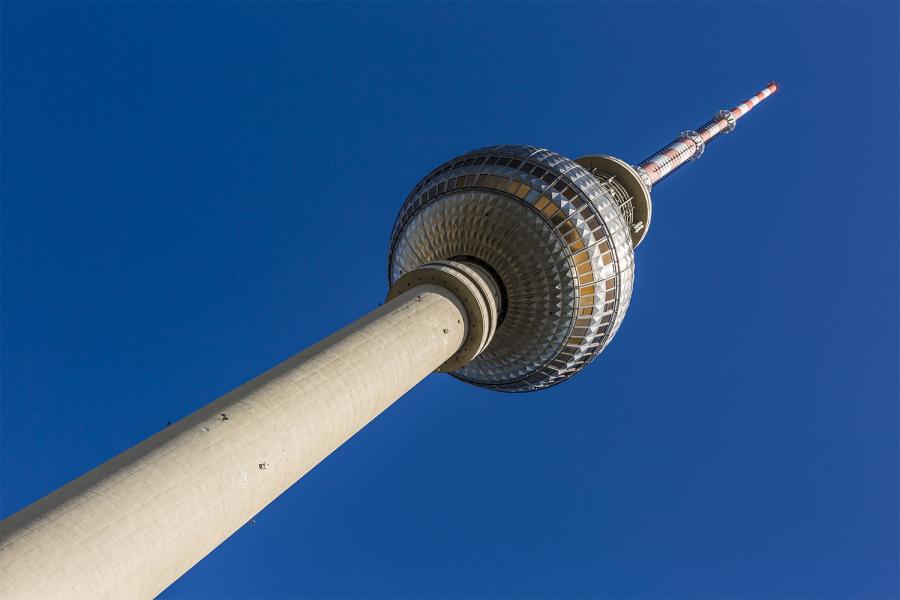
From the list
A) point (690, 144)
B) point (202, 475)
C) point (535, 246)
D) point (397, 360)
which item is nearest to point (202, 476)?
point (202, 475)

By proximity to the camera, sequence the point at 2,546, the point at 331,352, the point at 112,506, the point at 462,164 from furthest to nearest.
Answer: the point at 462,164, the point at 331,352, the point at 112,506, the point at 2,546

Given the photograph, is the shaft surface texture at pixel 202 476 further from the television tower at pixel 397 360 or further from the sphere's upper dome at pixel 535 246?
the sphere's upper dome at pixel 535 246

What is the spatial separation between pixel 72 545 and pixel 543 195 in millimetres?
25566

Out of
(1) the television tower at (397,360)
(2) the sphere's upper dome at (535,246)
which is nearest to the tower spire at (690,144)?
(1) the television tower at (397,360)

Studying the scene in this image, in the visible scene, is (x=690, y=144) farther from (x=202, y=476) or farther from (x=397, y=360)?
(x=202, y=476)

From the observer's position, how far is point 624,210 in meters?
Result: 39.9

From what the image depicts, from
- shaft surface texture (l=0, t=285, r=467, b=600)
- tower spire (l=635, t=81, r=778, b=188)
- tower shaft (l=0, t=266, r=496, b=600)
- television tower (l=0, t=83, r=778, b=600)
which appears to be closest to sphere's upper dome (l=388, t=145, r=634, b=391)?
television tower (l=0, t=83, r=778, b=600)

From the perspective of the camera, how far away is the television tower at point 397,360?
510 inches

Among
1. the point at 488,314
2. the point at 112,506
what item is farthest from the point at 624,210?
the point at 112,506

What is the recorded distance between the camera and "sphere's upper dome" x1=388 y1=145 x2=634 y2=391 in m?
30.4

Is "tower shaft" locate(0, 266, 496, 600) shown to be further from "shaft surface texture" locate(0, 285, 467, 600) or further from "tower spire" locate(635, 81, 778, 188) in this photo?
"tower spire" locate(635, 81, 778, 188)

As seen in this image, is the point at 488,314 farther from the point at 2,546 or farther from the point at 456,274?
the point at 2,546

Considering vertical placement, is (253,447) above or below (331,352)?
below

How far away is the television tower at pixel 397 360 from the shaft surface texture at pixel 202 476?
4 cm
